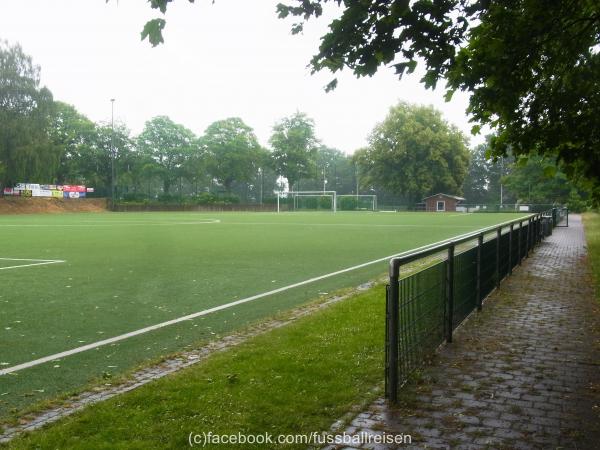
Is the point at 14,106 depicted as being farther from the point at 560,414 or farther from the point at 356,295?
the point at 560,414

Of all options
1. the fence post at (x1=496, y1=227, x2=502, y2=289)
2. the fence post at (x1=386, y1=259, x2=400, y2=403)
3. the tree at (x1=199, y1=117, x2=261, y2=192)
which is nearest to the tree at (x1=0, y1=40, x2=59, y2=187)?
the tree at (x1=199, y1=117, x2=261, y2=192)

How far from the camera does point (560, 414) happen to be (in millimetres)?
3973

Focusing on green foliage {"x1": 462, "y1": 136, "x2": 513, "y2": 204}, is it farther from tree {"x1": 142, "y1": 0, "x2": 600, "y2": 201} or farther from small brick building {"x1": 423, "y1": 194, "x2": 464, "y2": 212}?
tree {"x1": 142, "y1": 0, "x2": 600, "y2": 201}

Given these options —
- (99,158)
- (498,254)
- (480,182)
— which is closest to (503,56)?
(498,254)

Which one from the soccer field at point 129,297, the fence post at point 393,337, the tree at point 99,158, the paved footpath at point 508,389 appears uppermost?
the tree at point 99,158

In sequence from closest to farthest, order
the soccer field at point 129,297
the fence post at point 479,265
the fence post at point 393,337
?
1. the fence post at point 393,337
2. the soccer field at point 129,297
3. the fence post at point 479,265

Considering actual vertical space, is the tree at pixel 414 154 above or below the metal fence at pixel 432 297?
above

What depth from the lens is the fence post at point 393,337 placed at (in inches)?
163

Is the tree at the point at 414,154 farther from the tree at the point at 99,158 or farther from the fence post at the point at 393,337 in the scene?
the fence post at the point at 393,337

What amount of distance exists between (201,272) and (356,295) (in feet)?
13.4

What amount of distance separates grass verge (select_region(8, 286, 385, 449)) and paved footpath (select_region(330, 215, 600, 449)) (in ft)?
1.39

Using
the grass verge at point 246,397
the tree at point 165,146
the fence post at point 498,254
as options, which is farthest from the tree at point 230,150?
the grass verge at point 246,397

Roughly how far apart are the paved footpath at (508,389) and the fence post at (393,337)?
0.40ft

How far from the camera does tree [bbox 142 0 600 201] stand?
5004 millimetres
